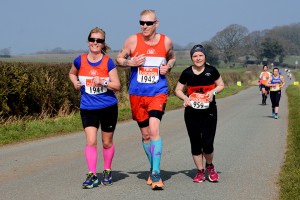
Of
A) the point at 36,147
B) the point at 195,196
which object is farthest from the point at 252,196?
the point at 36,147

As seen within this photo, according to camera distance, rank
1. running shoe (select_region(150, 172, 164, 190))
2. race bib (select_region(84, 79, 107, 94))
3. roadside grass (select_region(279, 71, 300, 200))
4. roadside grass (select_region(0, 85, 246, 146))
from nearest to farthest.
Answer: roadside grass (select_region(279, 71, 300, 200)) → running shoe (select_region(150, 172, 164, 190)) → race bib (select_region(84, 79, 107, 94)) → roadside grass (select_region(0, 85, 246, 146))

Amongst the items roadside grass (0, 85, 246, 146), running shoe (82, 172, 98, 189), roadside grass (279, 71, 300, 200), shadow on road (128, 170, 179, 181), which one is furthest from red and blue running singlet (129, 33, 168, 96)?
roadside grass (0, 85, 246, 146)

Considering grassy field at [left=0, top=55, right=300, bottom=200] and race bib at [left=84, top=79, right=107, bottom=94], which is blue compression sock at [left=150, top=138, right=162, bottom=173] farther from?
grassy field at [left=0, top=55, right=300, bottom=200]

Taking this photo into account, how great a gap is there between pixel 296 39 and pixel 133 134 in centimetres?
18704

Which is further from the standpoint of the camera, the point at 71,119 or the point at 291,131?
the point at 71,119

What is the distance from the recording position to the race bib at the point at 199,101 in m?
6.84

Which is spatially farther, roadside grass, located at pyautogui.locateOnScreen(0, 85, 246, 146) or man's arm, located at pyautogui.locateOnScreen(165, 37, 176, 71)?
roadside grass, located at pyautogui.locateOnScreen(0, 85, 246, 146)

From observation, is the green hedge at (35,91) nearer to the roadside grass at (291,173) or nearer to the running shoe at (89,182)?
the roadside grass at (291,173)

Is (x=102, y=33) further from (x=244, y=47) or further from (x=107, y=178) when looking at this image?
(x=244, y=47)

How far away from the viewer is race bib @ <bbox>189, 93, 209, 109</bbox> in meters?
6.84

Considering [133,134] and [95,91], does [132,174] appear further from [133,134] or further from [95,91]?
[133,134]

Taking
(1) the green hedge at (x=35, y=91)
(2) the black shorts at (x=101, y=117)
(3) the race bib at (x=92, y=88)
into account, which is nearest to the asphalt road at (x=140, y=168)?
(2) the black shorts at (x=101, y=117)

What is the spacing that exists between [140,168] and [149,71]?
2132 millimetres

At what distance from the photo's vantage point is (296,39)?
191 m
